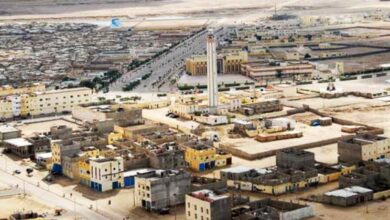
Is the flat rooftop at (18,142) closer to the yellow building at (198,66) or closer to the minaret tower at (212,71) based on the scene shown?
the minaret tower at (212,71)

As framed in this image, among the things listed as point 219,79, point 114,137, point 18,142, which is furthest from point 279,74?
point 18,142

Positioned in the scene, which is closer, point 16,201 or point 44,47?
point 16,201

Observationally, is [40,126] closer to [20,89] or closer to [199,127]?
[20,89]

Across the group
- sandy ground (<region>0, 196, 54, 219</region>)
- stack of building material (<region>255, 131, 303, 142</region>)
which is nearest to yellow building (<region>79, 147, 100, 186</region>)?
sandy ground (<region>0, 196, 54, 219</region>)

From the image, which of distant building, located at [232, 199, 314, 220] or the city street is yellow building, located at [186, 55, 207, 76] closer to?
the city street

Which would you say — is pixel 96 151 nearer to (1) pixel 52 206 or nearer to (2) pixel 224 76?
(1) pixel 52 206

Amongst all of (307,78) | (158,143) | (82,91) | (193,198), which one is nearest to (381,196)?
(193,198)
